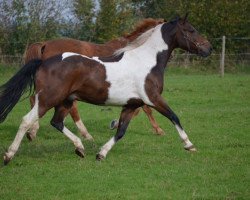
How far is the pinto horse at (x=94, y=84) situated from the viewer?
8.01 metres

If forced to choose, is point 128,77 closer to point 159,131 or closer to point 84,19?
point 159,131

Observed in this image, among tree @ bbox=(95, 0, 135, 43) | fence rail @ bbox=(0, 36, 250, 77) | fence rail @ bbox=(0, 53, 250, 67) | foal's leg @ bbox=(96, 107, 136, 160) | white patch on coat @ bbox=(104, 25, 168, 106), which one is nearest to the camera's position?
white patch on coat @ bbox=(104, 25, 168, 106)

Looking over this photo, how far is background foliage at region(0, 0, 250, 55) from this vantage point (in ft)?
93.0

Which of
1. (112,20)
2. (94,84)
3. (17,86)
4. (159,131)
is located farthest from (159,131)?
(112,20)

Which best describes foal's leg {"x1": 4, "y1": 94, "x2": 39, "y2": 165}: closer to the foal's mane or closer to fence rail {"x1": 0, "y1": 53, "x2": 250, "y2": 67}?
the foal's mane

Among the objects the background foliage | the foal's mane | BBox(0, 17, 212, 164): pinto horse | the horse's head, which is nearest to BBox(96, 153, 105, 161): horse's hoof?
BBox(0, 17, 212, 164): pinto horse

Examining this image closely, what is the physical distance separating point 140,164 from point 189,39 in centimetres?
242

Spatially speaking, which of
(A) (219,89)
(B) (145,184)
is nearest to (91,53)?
(B) (145,184)

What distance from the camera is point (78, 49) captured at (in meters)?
11.3

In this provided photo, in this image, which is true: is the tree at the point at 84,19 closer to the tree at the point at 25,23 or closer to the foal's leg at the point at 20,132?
the tree at the point at 25,23

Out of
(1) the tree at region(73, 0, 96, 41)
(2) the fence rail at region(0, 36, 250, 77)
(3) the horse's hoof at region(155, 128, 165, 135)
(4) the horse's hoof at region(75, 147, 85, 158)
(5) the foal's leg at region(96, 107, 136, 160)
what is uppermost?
(5) the foal's leg at region(96, 107, 136, 160)

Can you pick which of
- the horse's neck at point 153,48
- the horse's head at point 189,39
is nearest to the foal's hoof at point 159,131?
the horse's head at point 189,39

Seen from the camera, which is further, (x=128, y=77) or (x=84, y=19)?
(x=84, y=19)

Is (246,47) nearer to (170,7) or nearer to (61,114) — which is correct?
(170,7)
